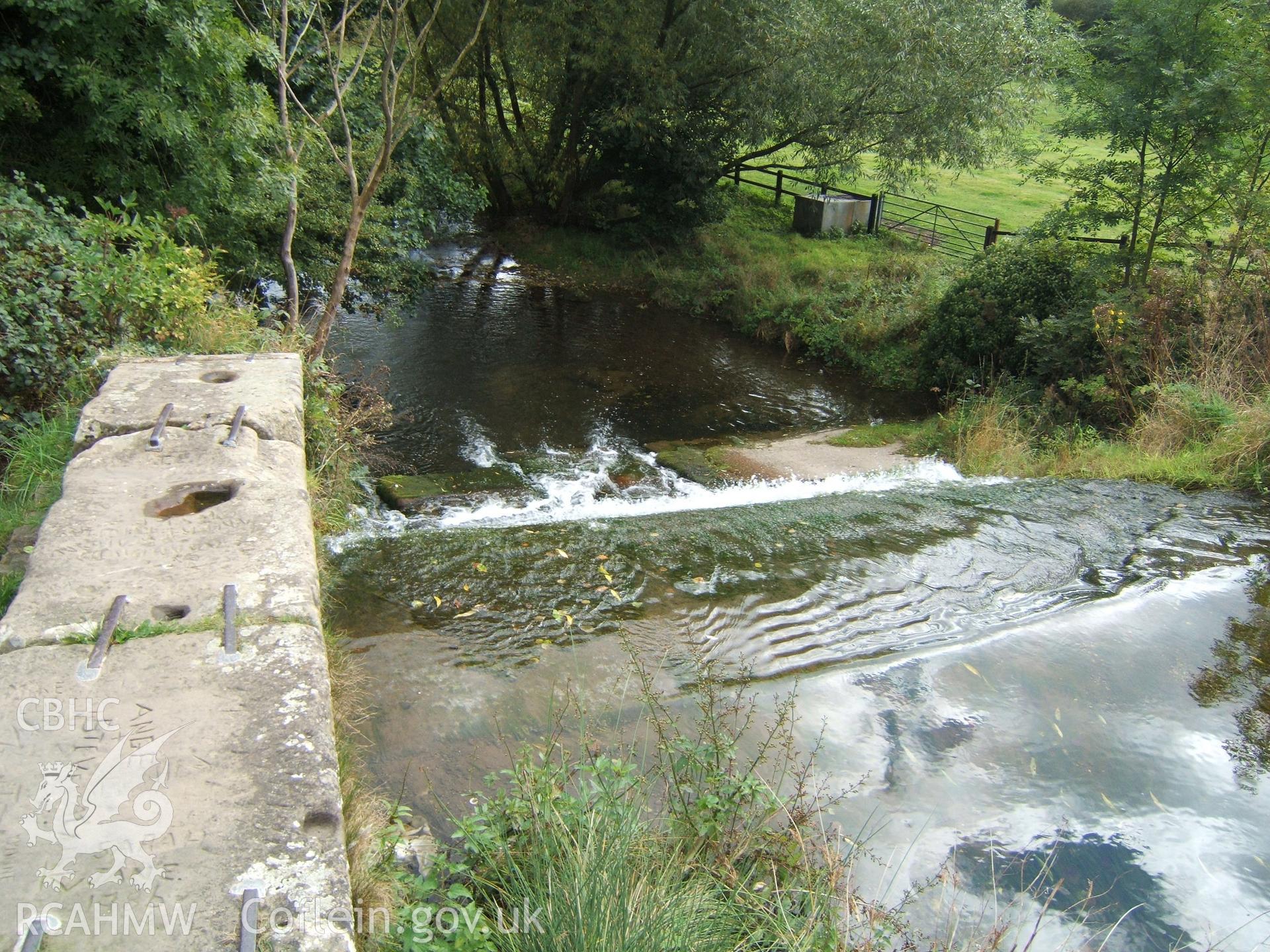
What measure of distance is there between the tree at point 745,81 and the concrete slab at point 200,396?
1164cm

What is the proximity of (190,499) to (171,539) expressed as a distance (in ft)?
1.49

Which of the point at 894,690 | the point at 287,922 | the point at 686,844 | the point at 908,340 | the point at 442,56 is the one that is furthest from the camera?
the point at 442,56

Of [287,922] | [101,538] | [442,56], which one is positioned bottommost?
[287,922]

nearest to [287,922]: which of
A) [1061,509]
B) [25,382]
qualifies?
[25,382]

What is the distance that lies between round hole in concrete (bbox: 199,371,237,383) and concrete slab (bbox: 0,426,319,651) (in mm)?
802

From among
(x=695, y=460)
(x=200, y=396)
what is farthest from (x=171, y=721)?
(x=695, y=460)

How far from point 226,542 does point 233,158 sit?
5.83 meters

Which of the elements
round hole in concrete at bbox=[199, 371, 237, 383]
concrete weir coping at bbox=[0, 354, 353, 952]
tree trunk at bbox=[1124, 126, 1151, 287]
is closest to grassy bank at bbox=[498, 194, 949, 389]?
tree trunk at bbox=[1124, 126, 1151, 287]

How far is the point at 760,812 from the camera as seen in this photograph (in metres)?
3.30

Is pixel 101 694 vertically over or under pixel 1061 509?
over

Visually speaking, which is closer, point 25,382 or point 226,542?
point 226,542

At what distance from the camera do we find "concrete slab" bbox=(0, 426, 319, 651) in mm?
3164

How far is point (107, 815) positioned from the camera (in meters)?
2.33

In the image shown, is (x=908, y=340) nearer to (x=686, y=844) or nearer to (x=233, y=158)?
(x=233, y=158)
